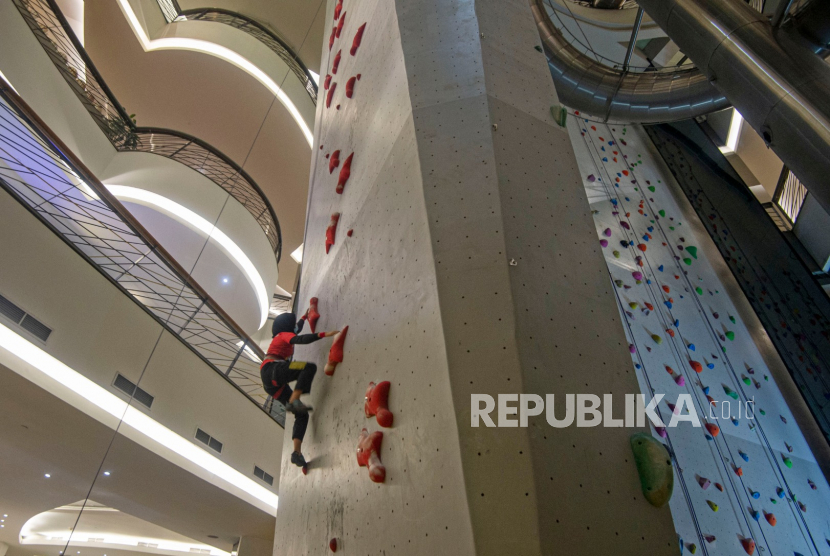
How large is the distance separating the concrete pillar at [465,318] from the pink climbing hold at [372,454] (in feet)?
0.11

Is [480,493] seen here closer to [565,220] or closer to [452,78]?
[565,220]

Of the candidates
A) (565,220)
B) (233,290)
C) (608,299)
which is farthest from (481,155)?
(233,290)

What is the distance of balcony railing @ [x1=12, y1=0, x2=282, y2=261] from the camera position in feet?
22.4

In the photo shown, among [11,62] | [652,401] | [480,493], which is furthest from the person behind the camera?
[11,62]

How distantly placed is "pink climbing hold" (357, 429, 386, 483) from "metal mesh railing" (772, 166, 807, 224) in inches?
311

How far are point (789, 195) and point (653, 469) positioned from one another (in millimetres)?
8297

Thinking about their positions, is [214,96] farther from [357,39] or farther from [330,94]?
[357,39]

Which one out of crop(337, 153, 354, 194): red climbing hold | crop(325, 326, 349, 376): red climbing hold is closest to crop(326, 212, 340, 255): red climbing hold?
crop(337, 153, 354, 194): red climbing hold

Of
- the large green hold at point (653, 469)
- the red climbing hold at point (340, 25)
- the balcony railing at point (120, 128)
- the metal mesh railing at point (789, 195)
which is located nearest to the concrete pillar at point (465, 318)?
the large green hold at point (653, 469)

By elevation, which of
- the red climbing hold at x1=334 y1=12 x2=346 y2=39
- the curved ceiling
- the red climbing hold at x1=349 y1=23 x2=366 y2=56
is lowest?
the red climbing hold at x1=349 y1=23 x2=366 y2=56

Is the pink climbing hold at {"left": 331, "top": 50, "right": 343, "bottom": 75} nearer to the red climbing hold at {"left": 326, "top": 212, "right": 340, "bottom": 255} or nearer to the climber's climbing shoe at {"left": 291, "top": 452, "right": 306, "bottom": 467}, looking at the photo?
the red climbing hold at {"left": 326, "top": 212, "right": 340, "bottom": 255}

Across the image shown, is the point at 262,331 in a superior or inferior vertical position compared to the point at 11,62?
superior

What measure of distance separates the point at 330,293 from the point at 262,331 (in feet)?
38.4

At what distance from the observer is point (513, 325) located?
1.58 m
